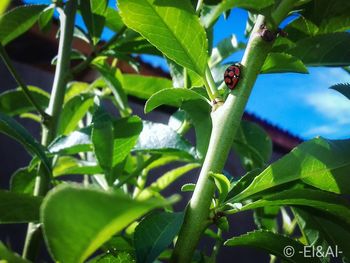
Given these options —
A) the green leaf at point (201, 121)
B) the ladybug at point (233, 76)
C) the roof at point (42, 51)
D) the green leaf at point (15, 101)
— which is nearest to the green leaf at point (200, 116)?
the green leaf at point (201, 121)

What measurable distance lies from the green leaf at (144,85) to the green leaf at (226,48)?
113mm

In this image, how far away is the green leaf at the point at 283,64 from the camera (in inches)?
19.2

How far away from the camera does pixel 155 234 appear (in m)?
0.42

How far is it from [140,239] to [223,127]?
5.3 inches

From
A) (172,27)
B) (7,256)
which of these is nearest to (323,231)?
(172,27)

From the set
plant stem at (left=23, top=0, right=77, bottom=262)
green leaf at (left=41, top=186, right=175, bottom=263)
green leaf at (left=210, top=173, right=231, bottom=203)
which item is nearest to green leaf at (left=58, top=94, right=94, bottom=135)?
plant stem at (left=23, top=0, right=77, bottom=262)

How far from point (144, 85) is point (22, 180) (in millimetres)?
312

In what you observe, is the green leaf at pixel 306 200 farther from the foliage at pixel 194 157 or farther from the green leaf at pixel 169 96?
the green leaf at pixel 169 96

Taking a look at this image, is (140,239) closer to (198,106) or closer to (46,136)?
A: (198,106)

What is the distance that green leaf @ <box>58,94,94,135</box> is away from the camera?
806mm

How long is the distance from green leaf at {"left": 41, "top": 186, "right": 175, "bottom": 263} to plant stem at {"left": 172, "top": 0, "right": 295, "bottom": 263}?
0.53ft

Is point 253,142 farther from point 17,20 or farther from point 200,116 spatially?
point 17,20

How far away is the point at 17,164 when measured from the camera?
181 cm

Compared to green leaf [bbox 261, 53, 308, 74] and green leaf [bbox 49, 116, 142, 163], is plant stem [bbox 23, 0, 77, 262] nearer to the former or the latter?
green leaf [bbox 49, 116, 142, 163]
